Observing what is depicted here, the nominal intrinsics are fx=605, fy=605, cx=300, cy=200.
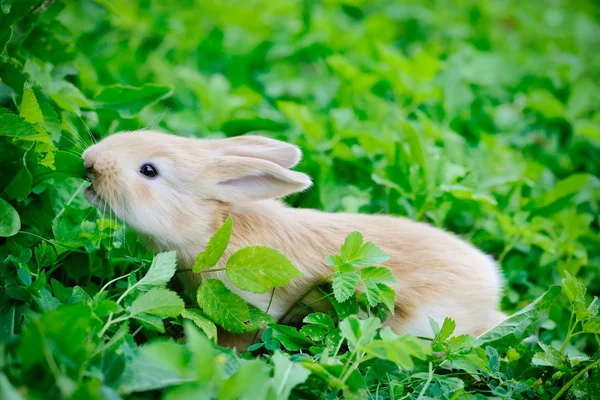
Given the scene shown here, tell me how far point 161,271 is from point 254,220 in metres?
0.66

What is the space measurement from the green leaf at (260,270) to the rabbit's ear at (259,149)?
59 cm

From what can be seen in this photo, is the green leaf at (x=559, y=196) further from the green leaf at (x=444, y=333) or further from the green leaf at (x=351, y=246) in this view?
the green leaf at (x=351, y=246)

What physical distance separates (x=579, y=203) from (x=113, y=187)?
3.21m

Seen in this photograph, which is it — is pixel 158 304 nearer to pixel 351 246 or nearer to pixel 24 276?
pixel 24 276

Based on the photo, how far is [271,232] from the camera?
9.17ft

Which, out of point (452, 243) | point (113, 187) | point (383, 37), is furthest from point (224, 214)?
point (383, 37)

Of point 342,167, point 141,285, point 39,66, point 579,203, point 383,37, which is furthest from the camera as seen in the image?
point 383,37

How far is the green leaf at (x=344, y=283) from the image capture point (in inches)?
95.6

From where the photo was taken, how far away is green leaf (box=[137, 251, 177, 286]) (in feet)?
7.28

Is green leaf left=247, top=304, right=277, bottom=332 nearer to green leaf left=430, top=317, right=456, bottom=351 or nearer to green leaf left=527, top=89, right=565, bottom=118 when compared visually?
green leaf left=430, top=317, right=456, bottom=351

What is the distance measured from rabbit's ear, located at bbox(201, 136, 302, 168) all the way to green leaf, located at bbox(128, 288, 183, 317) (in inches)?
37.0

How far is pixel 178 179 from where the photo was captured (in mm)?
2730

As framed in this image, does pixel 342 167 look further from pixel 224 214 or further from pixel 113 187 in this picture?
pixel 113 187

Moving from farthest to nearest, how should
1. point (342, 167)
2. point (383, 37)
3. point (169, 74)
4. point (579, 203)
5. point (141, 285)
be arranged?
point (383, 37), point (169, 74), point (579, 203), point (342, 167), point (141, 285)
